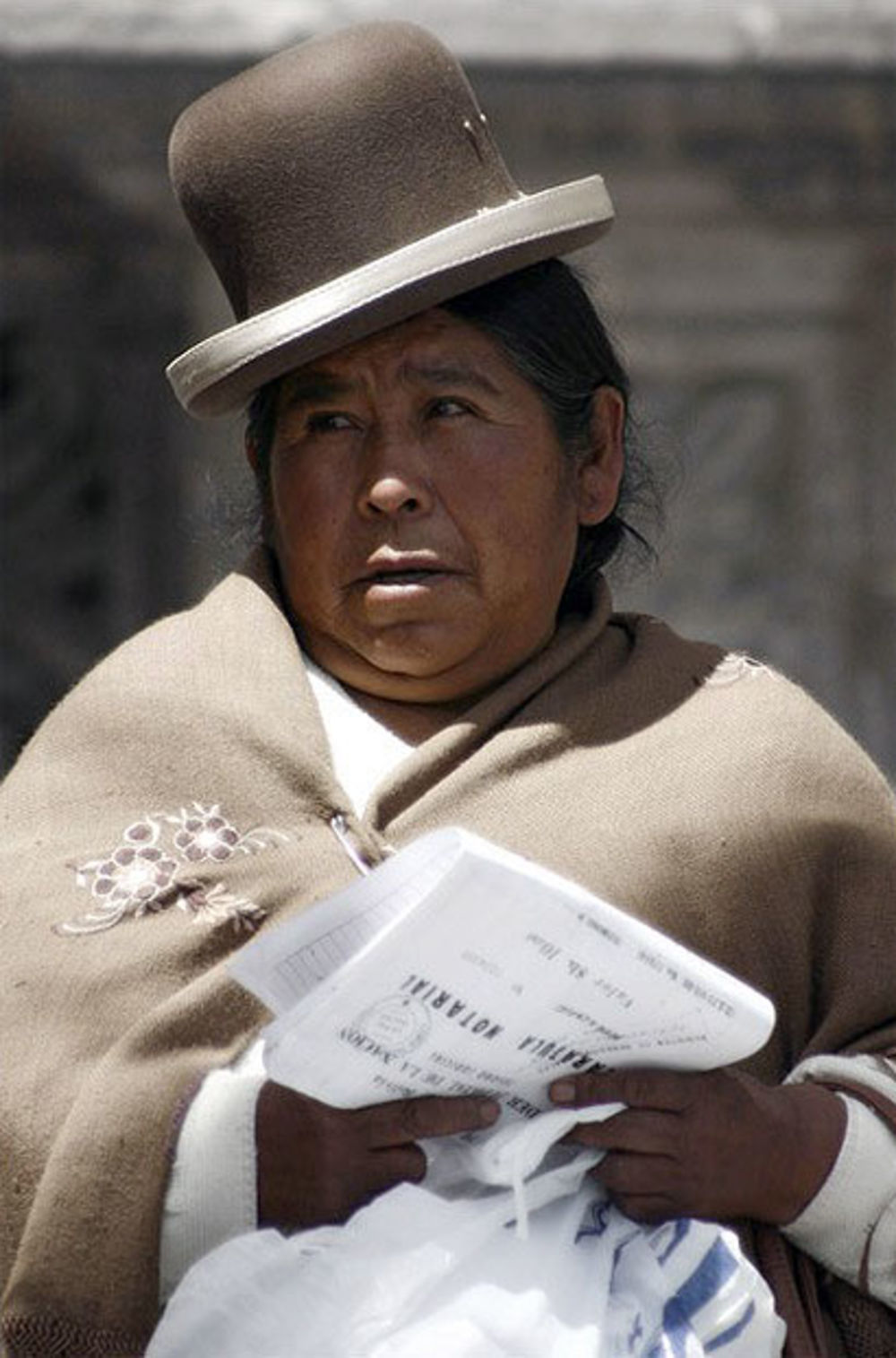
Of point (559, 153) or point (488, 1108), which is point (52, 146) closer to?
point (559, 153)

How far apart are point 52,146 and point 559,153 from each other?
3.24ft

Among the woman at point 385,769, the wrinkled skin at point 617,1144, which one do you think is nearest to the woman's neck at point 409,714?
the woman at point 385,769

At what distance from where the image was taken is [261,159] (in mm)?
3209

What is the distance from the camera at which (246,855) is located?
307cm

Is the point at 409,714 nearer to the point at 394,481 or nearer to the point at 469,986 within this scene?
the point at 394,481

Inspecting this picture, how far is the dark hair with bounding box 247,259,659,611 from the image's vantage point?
10.6 ft

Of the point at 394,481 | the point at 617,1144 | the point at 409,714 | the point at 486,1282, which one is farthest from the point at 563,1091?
the point at 394,481

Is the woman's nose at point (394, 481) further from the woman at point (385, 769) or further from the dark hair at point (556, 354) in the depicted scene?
the dark hair at point (556, 354)

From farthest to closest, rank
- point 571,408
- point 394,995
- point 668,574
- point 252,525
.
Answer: point 668,574
point 252,525
point 571,408
point 394,995

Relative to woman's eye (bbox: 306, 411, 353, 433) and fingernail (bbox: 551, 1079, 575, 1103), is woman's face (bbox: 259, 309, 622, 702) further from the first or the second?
fingernail (bbox: 551, 1079, 575, 1103)

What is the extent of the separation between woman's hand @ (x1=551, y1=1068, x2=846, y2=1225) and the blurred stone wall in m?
3.94

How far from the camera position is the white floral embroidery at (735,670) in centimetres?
325

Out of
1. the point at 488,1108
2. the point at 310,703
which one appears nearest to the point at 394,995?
the point at 488,1108

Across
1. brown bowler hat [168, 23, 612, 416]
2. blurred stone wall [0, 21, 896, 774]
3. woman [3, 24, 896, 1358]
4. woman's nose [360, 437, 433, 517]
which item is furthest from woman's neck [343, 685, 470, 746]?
blurred stone wall [0, 21, 896, 774]
